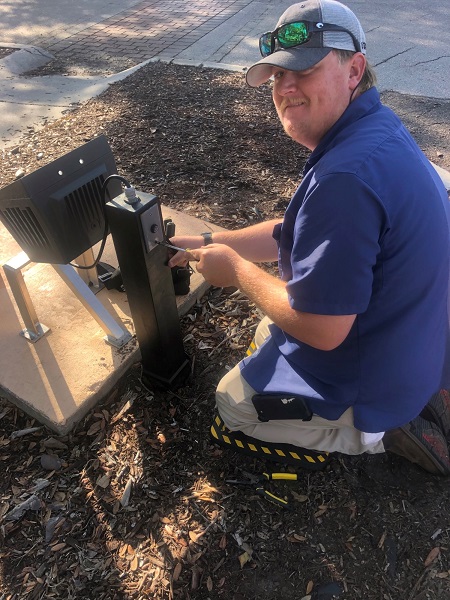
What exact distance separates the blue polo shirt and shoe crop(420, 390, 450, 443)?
0.42 m

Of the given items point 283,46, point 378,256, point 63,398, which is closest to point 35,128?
point 63,398

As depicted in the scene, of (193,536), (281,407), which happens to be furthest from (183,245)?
(193,536)

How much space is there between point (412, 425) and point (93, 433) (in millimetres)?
1473

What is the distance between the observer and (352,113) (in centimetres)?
157

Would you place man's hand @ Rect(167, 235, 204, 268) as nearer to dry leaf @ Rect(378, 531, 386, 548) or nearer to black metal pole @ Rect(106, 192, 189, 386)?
black metal pole @ Rect(106, 192, 189, 386)

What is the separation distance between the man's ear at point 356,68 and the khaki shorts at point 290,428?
1202 millimetres

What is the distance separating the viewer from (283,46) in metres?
1.62

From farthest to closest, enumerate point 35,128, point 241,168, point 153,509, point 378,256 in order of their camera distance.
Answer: point 35,128, point 241,168, point 153,509, point 378,256

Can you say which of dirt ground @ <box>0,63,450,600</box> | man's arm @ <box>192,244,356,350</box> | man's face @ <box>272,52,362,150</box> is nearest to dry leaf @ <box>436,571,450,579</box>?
dirt ground @ <box>0,63,450,600</box>

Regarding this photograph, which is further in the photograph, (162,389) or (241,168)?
(241,168)

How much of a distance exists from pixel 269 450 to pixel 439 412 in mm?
825

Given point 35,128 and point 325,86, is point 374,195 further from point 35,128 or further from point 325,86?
point 35,128

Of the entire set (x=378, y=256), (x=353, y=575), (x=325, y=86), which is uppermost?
(x=325, y=86)

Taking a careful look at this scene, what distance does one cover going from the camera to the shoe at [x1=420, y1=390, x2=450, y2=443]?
2.29 metres
